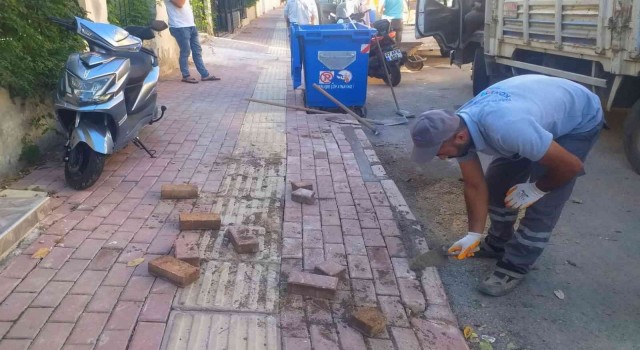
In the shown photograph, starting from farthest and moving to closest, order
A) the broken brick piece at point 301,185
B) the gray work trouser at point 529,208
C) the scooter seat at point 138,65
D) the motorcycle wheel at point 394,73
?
the motorcycle wheel at point 394,73, the scooter seat at point 138,65, the broken brick piece at point 301,185, the gray work trouser at point 529,208

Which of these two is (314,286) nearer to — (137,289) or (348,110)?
(137,289)

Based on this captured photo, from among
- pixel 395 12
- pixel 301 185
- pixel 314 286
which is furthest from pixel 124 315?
pixel 395 12

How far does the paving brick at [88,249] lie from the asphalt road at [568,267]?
2.15m

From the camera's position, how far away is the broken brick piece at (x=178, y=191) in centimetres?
433

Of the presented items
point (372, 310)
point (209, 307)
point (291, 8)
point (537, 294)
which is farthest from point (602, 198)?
point (291, 8)

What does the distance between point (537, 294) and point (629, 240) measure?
1.16 m

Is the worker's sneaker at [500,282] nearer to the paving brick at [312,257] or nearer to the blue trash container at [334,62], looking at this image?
the paving brick at [312,257]

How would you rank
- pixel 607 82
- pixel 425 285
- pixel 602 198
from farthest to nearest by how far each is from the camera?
pixel 607 82 → pixel 602 198 → pixel 425 285

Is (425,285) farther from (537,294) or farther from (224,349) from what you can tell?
(224,349)

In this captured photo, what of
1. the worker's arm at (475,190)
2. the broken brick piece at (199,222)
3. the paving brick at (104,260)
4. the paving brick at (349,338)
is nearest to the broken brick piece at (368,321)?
the paving brick at (349,338)

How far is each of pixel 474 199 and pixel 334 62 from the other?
4.47 metres

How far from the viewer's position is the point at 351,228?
3973mm

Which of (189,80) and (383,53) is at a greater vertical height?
(383,53)

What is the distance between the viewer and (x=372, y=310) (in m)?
2.90
